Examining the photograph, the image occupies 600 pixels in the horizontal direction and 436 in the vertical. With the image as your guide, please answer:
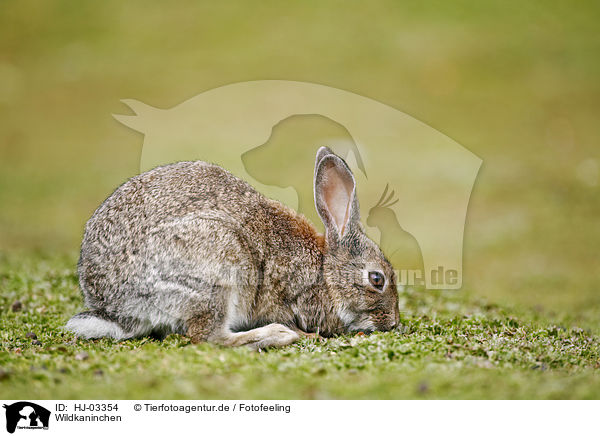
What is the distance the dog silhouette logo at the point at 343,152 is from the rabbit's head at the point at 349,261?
156 inches

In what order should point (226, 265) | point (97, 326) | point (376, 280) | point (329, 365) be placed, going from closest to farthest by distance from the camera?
point (329, 365) → point (226, 265) → point (97, 326) → point (376, 280)

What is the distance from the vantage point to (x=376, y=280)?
7273 millimetres

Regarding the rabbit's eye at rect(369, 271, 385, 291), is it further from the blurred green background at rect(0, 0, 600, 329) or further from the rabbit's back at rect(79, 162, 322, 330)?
the blurred green background at rect(0, 0, 600, 329)

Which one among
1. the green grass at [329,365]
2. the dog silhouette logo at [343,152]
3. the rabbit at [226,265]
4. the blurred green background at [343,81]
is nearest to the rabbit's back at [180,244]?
the rabbit at [226,265]

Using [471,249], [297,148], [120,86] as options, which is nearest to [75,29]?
[120,86]

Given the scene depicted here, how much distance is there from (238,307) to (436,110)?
18.8 m

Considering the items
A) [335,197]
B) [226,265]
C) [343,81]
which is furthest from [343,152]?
[343,81]

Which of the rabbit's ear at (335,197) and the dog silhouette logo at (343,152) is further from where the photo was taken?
the dog silhouette logo at (343,152)

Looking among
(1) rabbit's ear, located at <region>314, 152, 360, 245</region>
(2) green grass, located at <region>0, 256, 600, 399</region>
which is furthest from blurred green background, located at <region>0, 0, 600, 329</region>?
(1) rabbit's ear, located at <region>314, 152, 360, 245</region>
